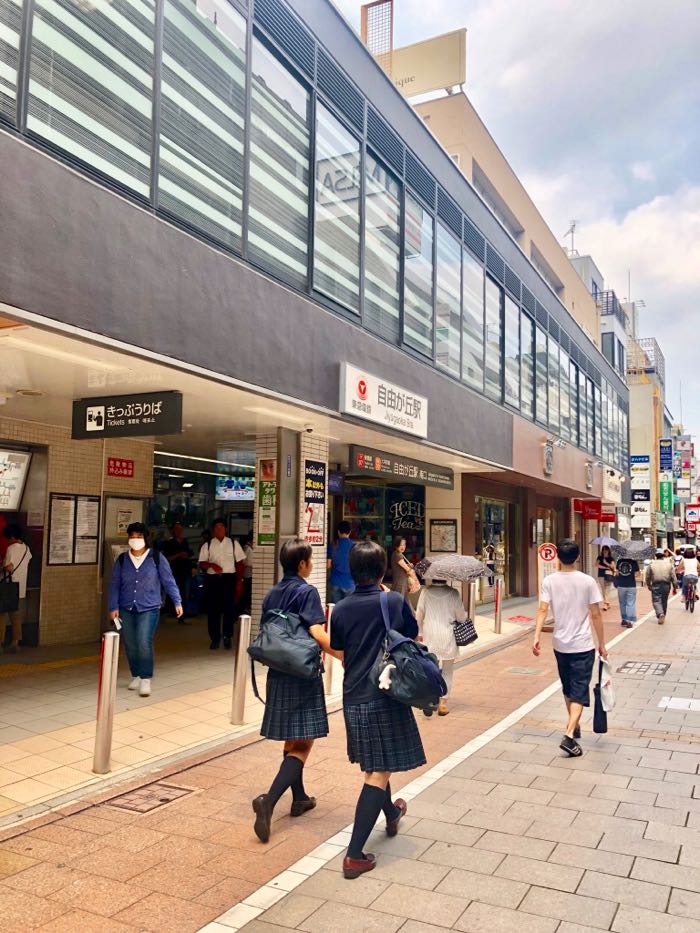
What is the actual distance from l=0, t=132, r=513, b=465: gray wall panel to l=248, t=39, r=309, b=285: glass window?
45cm

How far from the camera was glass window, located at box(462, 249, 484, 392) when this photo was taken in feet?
49.9

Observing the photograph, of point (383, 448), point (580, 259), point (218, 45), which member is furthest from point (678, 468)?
point (218, 45)

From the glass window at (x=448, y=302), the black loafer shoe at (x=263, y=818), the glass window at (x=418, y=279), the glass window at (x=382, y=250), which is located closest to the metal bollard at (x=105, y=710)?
the black loafer shoe at (x=263, y=818)

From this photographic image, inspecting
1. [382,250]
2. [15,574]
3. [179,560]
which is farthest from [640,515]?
[15,574]

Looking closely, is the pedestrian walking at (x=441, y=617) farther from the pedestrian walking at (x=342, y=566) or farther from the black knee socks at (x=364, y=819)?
the pedestrian walking at (x=342, y=566)

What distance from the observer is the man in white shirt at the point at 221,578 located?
10875mm

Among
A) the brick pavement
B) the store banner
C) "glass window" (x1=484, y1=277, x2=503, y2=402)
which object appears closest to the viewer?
the brick pavement

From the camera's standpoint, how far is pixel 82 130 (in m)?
6.11

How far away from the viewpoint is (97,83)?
20.6 ft

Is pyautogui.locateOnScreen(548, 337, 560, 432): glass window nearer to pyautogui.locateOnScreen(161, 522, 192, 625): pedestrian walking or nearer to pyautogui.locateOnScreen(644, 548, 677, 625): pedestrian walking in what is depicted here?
pyautogui.locateOnScreen(644, 548, 677, 625): pedestrian walking

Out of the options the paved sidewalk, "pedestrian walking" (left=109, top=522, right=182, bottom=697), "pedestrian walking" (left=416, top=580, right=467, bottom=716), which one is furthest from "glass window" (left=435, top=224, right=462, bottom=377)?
the paved sidewalk

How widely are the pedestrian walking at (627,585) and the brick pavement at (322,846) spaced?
9.83 metres

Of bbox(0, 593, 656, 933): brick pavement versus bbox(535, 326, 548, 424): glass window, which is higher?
bbox(535, 326, 548, 424): glass window

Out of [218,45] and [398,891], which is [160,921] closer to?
[398,891]
